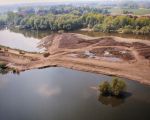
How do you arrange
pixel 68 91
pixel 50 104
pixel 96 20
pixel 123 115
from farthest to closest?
pixel 96 20
pixel 68 91
pixel 50 104
pixel 123 115

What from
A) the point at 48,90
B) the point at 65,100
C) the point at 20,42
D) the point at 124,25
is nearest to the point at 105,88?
the point at 65,100

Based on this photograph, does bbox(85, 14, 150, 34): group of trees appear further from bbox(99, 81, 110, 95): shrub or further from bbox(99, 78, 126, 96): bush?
bbox(99, 81, 110, 95): shrub

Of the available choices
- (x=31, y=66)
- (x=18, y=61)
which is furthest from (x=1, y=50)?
(x=31, y=66)

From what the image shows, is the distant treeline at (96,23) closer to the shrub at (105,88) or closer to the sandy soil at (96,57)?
the sandy soil at (96,57)

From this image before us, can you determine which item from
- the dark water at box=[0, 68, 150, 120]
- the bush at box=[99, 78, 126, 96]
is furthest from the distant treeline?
the bush at box=[99, 78, 126, 96]

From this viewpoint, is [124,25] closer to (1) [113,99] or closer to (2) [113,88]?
→ (2) [113,88]

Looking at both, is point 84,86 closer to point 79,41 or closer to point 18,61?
point 18,61
